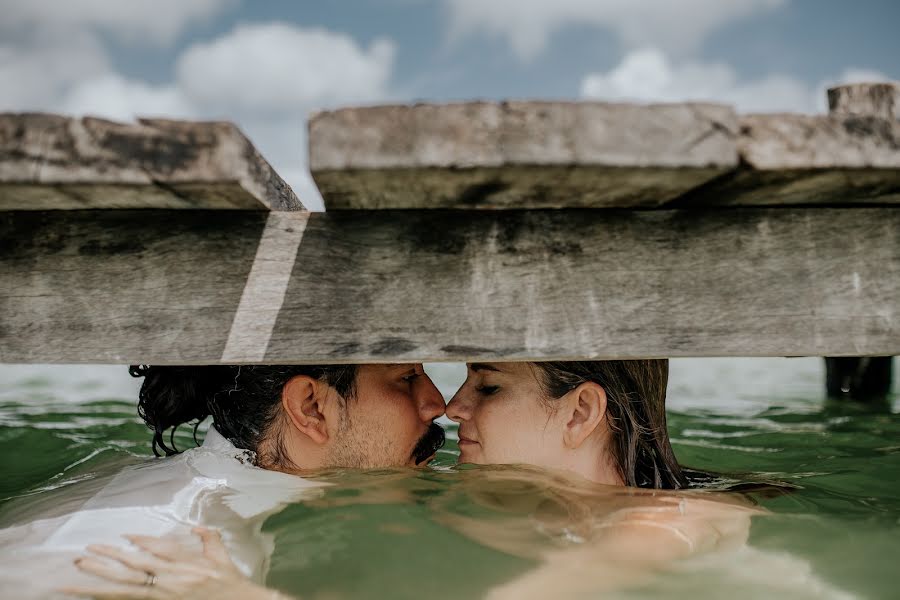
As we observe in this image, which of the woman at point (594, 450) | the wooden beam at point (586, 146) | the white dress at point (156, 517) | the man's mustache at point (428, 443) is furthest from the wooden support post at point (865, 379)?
the wooden beam at point (586, 146)

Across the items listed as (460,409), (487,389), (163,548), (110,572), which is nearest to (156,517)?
(163,548)

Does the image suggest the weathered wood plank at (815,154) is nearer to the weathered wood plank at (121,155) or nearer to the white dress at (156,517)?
the weathered wood plank at (121,155)

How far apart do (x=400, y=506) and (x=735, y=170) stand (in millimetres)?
1683

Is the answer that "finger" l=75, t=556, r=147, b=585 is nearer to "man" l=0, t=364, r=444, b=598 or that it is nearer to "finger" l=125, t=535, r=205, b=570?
"finger" l=125, t=535, r=205, b=570

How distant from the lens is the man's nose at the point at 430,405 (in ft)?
11.6

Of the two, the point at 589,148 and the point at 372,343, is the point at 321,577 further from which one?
the point at 589,148

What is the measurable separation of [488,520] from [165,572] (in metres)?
→ 1.06

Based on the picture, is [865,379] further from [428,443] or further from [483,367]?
[483,367]

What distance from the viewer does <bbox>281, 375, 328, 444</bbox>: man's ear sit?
3.43 meters

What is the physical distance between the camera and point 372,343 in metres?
1.87

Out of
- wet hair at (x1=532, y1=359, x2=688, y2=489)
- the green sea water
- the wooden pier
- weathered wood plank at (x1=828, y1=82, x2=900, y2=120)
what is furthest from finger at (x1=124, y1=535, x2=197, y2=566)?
weathered wood plank at (x1=828, y1=82, x2=900, y2=120)

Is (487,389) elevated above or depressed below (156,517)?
above

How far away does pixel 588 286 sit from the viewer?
187cm

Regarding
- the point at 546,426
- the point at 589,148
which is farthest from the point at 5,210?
the point at 546,426
